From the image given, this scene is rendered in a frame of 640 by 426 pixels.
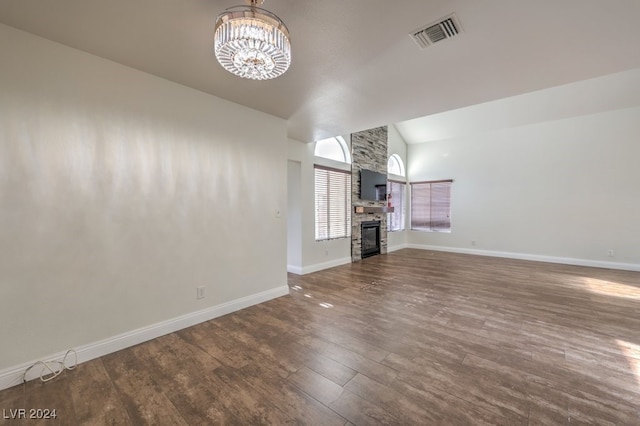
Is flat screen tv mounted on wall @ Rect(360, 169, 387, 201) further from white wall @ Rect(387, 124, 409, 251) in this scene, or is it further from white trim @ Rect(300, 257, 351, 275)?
white trim @ Rect(300, 257, 351, 275)

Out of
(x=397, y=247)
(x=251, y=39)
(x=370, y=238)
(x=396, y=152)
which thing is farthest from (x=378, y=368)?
(x=396, y=152)

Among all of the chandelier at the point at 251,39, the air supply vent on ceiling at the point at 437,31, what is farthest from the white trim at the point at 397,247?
the chandelier at the point at 251,39

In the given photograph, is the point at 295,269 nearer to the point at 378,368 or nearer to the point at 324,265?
the point at 324,265

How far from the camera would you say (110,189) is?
7.41ft

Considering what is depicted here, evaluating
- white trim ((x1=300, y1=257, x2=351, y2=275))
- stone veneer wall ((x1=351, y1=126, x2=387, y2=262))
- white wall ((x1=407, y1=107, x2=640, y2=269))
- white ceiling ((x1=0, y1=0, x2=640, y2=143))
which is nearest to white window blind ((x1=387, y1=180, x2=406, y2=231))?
stone veneer wall ((x1=351, y1=126, x2=387, y2=262))

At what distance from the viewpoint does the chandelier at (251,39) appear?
1282 millimetres

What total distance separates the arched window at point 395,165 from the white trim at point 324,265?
11.4 feet

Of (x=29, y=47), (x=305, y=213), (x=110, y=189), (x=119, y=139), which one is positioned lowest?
(x=305, y=213)

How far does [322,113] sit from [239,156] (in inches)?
50.2

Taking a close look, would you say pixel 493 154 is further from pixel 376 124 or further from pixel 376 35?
pixel 376 35

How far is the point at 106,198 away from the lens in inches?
88.1

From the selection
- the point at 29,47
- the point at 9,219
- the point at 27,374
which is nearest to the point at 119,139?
the point at 29,47

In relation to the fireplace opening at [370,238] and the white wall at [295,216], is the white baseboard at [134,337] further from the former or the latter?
the fireplace opening at [370,238]

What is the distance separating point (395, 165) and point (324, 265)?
14.8 feet
